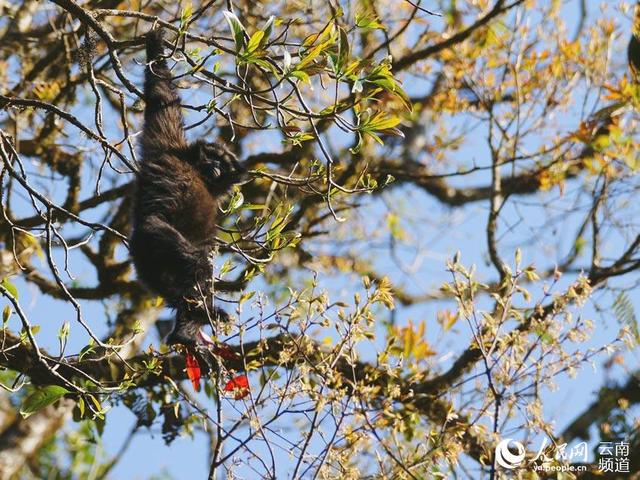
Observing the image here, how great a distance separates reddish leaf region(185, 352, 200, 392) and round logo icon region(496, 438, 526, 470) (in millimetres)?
1685

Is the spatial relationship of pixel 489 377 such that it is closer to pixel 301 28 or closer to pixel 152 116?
pixel 152 116

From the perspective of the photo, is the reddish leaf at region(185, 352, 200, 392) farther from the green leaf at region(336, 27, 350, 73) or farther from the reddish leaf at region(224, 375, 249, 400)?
the green leaf at region(336, 27, 350, 73)

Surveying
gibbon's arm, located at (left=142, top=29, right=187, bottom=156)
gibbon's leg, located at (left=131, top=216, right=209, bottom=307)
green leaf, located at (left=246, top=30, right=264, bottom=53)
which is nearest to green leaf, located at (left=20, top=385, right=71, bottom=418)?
gibbon's leg, located at (left=131, top=216, right=209, bottom=307)

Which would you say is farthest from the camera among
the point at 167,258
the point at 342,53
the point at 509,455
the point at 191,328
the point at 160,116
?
the point at 160,116

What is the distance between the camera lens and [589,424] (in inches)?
264

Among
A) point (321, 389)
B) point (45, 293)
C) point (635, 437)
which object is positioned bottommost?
point (321, 389)

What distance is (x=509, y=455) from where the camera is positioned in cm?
481

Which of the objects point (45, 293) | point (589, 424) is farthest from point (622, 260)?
point (45, 293)

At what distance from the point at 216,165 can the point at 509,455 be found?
288 cm

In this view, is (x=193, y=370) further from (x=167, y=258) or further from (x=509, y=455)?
(x=509, y=455)

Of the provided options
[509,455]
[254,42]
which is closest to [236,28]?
[254,42]

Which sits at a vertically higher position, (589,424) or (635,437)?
(589,424)

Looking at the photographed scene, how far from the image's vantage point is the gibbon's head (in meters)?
6.29

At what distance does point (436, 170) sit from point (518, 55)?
2.75 m
